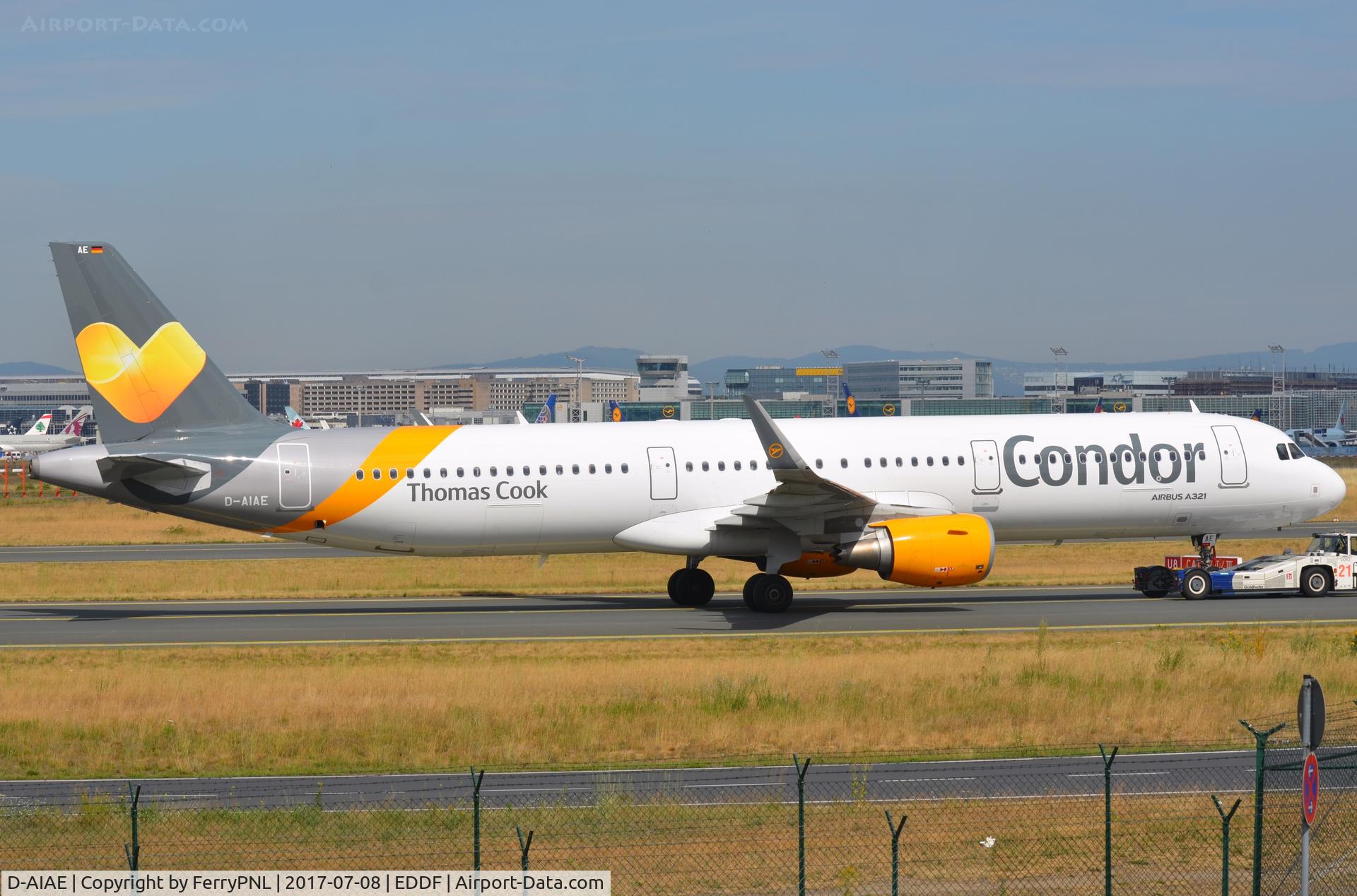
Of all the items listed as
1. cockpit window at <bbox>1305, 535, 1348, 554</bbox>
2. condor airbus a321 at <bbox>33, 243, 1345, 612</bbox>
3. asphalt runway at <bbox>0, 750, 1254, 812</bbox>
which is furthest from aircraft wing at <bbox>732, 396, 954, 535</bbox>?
asphalt runway at <bbox>0, 750, 1254, 812</bbox>

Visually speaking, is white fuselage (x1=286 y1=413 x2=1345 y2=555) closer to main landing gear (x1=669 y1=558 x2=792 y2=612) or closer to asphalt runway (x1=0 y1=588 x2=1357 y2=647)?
main landing gear (x1=669 y1=558 x2=792 y2=612)

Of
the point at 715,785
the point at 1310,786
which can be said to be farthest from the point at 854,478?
the point at 1310,786

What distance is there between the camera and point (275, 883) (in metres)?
13.1

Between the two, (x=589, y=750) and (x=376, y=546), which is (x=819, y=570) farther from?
(x=589, y=750)

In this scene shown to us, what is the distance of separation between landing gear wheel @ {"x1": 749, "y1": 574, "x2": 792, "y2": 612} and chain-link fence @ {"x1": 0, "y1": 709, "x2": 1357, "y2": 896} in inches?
565

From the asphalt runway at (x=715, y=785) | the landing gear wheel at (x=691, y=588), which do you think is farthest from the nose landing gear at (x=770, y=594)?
the asphalt runway at (x=715, y=785)

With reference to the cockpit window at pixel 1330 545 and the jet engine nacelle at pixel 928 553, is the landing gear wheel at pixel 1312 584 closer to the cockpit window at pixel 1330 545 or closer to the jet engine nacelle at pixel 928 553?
the cockpit window at pixel 1330 545

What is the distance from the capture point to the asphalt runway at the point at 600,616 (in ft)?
105

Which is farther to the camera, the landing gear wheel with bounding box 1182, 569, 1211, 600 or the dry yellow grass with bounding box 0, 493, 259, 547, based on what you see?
the dry yellow grass with bounding box 0, 493, 259, 547

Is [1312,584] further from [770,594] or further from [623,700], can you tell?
[623,700]

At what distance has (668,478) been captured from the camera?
34969mm

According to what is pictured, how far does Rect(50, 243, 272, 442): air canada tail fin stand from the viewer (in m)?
33.5

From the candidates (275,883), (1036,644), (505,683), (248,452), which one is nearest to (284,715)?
(505,683)

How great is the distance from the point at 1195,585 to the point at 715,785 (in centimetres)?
2209
